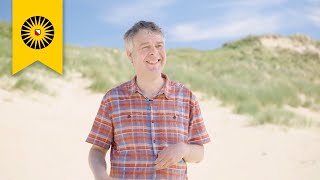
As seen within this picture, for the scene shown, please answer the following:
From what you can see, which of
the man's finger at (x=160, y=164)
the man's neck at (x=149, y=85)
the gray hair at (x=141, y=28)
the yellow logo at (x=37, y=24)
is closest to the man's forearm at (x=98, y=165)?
the man's finger at (x=160, y=164)

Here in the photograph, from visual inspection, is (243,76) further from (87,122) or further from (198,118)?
(198,118)

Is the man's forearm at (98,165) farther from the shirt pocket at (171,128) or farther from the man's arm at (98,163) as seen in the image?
the shirt pocket at (171,128)

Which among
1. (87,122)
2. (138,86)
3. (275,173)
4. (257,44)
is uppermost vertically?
(257,44)

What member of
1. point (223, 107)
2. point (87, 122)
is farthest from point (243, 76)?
point (87, 122)

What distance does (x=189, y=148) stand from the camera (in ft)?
6.80

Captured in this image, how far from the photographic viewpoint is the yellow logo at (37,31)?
258 inches

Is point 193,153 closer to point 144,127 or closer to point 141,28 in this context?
point 144,127

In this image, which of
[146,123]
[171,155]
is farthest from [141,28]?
[171,155]

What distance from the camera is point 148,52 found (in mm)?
2104

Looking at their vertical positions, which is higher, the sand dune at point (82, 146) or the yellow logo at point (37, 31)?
the yellow logo at point (37, 31)

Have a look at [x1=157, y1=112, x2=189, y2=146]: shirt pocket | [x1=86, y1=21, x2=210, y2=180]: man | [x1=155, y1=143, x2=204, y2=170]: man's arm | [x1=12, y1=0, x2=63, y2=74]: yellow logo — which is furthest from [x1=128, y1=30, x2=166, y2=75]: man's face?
[x1=12, y1=0, x2=63, y2=74]: yellow logo

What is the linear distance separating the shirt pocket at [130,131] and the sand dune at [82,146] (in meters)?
4.18

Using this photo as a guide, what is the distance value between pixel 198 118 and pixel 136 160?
36cm

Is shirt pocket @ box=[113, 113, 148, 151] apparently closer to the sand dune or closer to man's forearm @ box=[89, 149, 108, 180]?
man's forearm @ box=[89, 149, 108, 180]
